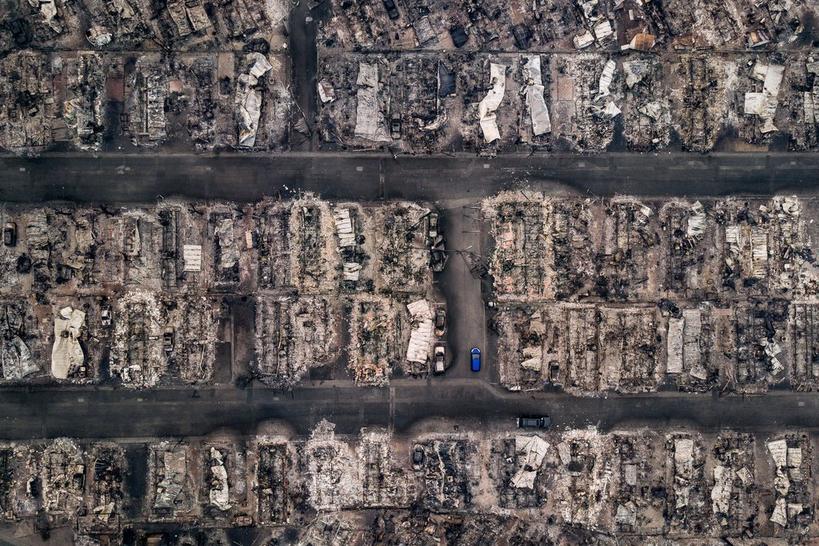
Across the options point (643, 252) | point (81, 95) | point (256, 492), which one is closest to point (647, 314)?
point (643, 252)

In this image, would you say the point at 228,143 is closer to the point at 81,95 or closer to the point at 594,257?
the point at 81,95

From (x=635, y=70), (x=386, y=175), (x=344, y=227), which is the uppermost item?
(x=635, y=70)

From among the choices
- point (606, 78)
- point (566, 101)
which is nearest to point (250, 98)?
point (566, 101)

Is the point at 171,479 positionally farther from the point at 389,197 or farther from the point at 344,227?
the point at 389,197

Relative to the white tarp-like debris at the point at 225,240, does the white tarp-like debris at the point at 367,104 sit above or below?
above

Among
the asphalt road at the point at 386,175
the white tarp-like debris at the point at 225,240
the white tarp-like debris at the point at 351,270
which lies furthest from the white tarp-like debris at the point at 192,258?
the white tarp-like debris at the point at 351,270

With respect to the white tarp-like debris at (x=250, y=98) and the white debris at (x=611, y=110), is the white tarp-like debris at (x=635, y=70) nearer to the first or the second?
the white debris at (x=611, y=110)

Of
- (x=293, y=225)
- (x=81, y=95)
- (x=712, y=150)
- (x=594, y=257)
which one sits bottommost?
(x=594, y=257)
